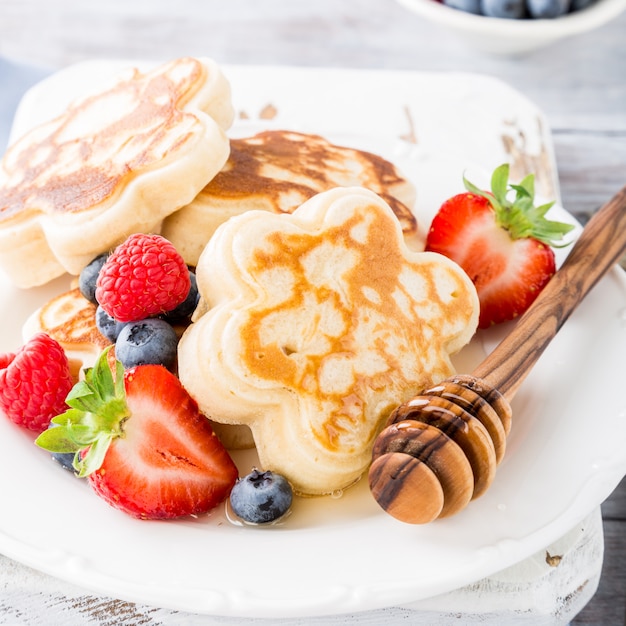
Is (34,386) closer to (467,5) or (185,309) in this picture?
(185,309)

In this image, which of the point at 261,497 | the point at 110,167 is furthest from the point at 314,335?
the point at 110,167

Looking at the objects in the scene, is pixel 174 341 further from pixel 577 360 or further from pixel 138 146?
pixel 577 360

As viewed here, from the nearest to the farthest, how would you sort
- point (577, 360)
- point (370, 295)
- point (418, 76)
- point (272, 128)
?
point (370, 295) → point (577, 360) → point (272, 128) → point (418, 76)

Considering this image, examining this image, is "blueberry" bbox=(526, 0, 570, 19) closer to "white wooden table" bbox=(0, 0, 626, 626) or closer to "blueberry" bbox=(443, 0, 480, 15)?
"blueberry" bbox=(443, 0, 480, 15)

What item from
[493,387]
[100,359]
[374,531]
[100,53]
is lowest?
[100,53]

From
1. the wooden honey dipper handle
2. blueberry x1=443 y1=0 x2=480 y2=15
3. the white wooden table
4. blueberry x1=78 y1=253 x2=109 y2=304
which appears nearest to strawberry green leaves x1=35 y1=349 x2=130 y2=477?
blueberry x1=78 y1=253 x2=109 y2=304

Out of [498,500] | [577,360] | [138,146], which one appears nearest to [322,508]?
[498,500]

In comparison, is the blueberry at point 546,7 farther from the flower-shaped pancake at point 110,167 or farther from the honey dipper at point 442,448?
the honey dipper at point 442,448
